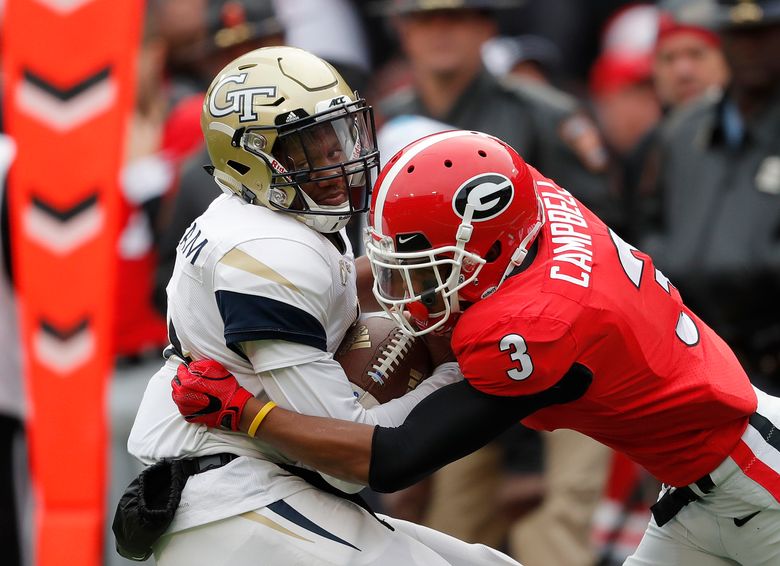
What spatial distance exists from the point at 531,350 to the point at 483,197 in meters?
0.39

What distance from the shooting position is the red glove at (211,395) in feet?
11.4

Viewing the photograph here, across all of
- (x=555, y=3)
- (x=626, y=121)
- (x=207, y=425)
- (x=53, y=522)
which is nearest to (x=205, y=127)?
(x=207, y=425)

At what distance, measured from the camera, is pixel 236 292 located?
3439 mm

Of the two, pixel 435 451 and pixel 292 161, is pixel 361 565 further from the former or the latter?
pixel 292 161

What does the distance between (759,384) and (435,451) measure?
7.71 feet

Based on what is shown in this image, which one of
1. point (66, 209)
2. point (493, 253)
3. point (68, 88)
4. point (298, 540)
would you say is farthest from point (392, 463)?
point (68, 88)

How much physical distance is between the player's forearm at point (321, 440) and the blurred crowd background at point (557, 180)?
78.9 inches

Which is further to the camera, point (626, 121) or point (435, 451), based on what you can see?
point (626, 121)

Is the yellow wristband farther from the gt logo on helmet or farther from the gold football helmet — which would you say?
the gt logo on helmet

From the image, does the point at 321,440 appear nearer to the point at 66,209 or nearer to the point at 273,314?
the point at 273,314

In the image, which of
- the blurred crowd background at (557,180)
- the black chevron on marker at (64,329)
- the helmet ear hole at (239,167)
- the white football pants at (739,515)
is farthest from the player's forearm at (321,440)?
the black chevron on marker at (64,329)

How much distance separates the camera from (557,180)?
601cm

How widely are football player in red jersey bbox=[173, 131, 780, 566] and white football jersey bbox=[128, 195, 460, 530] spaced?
0.10 meters

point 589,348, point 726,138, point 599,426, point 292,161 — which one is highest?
point 292,161
